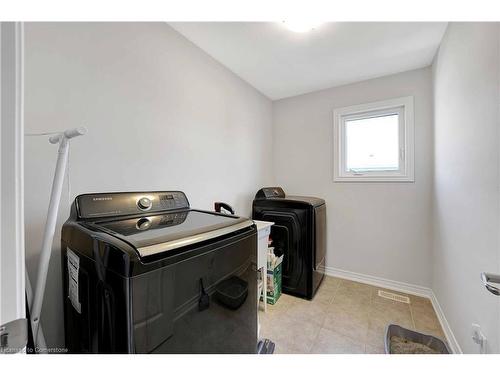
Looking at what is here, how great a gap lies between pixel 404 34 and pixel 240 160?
5.77 ft

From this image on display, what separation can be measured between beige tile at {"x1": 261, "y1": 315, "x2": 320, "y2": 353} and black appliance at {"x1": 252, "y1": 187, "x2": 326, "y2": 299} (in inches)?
15.9

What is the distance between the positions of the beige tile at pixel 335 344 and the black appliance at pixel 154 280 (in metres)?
0.74

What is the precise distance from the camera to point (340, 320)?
181 cm

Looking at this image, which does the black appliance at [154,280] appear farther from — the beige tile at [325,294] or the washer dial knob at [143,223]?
the beige tile at [325,294]

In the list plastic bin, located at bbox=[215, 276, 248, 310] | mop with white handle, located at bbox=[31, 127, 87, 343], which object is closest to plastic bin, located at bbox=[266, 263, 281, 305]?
plastic bin, located at bbox=[215, 276, 248, 310]

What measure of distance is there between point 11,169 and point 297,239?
2.06 metres

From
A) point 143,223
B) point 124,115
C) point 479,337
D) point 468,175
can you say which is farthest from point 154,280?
point 468,175

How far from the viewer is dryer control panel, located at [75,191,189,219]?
36.6 inches

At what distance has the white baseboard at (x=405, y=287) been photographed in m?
1.55

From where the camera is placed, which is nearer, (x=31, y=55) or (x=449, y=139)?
(x=31, y=55)

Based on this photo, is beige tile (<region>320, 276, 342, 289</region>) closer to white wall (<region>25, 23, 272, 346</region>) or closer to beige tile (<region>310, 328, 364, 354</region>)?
beige tile (<region>310, 328, 364, 354</region>)
